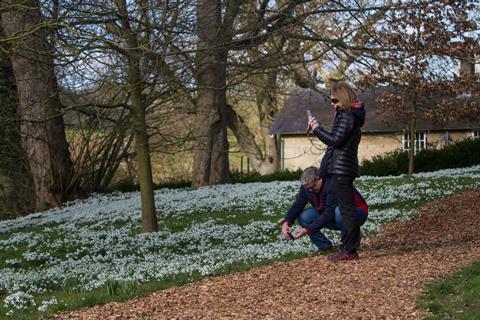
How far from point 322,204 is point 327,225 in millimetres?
290

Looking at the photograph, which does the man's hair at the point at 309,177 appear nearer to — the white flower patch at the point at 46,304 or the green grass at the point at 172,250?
the green grass at the point at 172,250

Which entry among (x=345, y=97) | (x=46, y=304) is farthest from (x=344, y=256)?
(x=46, y=304)

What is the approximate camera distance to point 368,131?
4306 cm

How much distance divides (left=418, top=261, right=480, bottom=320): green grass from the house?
3184 centimetres

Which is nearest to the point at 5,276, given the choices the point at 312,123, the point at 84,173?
the point at 312,123

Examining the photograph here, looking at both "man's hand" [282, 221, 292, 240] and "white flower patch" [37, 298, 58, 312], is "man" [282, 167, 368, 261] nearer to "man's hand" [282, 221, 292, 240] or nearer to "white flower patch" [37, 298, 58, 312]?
"man's hand" [282, 221, 292, 240]

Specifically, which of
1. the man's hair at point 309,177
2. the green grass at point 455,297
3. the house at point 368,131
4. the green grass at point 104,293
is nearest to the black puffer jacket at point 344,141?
the man's hair at point 309,177

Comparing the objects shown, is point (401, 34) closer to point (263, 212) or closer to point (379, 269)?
point (263, 212)

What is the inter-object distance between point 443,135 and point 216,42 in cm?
3160

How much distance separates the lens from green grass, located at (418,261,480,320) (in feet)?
21.3

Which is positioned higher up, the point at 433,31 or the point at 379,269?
the point at 433,31

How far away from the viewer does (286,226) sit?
916 cm

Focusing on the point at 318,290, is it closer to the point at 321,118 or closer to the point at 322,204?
the point at 322,204

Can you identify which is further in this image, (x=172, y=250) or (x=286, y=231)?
(x=172, y=250)
